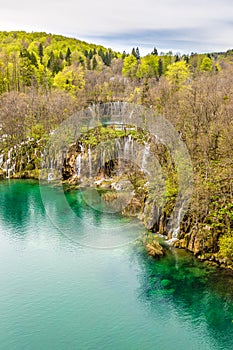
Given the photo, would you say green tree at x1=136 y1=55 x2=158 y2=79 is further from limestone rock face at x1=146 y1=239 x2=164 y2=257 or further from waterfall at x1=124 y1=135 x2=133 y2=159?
limestone rock face at x1=146 y1=239 x2=164 y2=257

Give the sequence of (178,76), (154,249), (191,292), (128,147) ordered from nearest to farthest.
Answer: (191,292), (154,249), (128,147), (178,76)

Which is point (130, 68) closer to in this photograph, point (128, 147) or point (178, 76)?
point (178, 76)

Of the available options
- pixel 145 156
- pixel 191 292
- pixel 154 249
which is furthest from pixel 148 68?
pixel 191 292

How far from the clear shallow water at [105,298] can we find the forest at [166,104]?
391 centimetres

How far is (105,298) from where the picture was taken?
2455 cm

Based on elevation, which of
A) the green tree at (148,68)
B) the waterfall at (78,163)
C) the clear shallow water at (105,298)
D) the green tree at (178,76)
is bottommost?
the clear shallow water at (105,298)

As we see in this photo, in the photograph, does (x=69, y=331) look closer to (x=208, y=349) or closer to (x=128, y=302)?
(x=128, y=302)

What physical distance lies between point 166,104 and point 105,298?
3622 cm

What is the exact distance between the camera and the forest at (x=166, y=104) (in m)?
30.2

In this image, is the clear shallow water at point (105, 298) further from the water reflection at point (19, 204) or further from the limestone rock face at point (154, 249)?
the water reflection at point (19, 204)

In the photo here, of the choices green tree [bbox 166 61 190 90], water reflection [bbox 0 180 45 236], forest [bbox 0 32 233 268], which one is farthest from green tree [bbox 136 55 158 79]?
water reflection [bbox 0 180 45 236]

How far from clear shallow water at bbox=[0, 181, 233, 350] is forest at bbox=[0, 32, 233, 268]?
3.91 metres

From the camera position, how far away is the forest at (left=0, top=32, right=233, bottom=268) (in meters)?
30.2

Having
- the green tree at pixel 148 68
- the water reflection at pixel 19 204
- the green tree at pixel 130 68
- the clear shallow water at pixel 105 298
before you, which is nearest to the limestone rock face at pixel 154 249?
the clear shallow water at pixel 105 298
